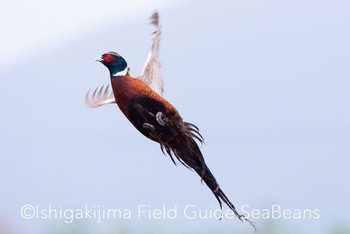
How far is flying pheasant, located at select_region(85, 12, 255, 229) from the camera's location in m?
1.61

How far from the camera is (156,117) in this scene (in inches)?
62.8

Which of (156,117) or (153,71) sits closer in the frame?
(156,117)

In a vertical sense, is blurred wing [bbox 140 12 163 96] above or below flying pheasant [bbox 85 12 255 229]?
above

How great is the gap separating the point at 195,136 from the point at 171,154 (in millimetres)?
78

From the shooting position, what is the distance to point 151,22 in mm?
1661

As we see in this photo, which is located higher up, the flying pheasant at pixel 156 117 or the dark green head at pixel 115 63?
the dark green head at pixel 115 63

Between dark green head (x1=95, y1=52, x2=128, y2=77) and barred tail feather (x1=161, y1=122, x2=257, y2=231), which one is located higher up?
dark green head (x1=95, y1=52, x2=128, y2=77)

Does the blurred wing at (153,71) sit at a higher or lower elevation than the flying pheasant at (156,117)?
higher

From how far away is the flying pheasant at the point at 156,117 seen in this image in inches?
63.2

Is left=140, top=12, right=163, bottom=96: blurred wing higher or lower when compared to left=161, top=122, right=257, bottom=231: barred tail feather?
higher

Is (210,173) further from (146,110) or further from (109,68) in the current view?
(109,68)

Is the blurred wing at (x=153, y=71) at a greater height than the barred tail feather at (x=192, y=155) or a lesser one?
greater

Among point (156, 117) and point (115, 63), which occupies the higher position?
point (115, 63)

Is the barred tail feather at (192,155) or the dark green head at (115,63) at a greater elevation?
Result: the dark green head at (115,63)
